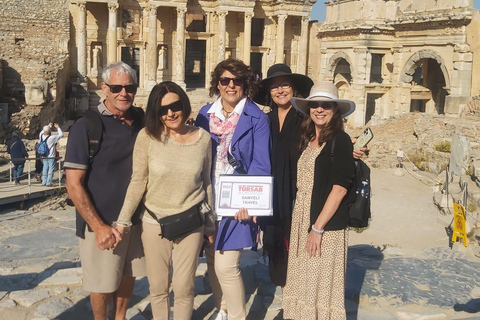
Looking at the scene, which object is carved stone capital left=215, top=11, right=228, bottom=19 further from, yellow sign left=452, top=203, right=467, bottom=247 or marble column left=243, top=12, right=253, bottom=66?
yellow sign left=452, top=203, right=467, bottom=247

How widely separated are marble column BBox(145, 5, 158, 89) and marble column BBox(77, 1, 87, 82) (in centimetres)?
315

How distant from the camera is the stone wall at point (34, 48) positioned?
73.1 feet

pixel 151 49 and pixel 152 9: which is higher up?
pixel 152 9

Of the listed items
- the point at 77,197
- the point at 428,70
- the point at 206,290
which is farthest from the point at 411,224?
the point at 428,70

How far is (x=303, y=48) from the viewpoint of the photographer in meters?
32.1

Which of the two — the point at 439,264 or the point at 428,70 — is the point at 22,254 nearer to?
the point at 439,264

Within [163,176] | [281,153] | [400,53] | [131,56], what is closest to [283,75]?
[281,153]

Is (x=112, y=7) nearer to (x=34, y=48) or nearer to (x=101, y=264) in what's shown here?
(x=34, y=48)

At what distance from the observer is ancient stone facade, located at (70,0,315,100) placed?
27.9m

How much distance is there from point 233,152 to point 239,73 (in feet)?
2.12

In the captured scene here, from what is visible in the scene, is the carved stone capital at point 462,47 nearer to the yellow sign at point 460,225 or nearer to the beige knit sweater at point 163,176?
the yellow sign at point 460,225

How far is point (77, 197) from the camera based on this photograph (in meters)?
4.04

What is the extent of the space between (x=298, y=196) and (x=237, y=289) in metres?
0.86

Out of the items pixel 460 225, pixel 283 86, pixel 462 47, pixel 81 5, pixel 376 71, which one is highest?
pixel 81 5
